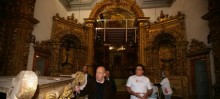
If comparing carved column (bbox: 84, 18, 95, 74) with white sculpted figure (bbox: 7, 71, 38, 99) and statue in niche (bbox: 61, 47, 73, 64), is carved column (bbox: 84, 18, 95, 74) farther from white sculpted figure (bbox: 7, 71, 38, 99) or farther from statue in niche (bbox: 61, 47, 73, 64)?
white sculpted figure (bbox: 7, 71, 38, 99)

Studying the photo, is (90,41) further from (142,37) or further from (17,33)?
(17,33)

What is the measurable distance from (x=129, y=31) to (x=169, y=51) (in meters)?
4.90

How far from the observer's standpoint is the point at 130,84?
3.88 meters

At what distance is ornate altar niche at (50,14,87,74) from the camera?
9.89 metres

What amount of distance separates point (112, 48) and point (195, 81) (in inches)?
437

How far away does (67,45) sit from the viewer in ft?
36.9

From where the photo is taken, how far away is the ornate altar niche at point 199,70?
7235 millimetres

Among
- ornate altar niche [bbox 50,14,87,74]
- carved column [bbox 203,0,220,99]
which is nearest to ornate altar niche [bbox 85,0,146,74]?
ornate altar niche [bbox 50,14,87,74]

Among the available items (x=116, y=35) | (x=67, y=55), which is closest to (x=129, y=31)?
(x=116, y=35)

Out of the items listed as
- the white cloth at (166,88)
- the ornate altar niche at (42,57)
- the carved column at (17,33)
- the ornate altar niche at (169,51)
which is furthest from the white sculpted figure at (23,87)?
the ornate altar niche at (169,51)

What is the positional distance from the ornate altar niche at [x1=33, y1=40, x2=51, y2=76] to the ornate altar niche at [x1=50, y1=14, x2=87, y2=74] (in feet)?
1.68

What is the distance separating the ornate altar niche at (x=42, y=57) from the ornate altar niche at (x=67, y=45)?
51 centimetres

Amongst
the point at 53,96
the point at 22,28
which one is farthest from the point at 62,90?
the point at 22,28

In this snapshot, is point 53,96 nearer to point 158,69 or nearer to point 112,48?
point 158,69
